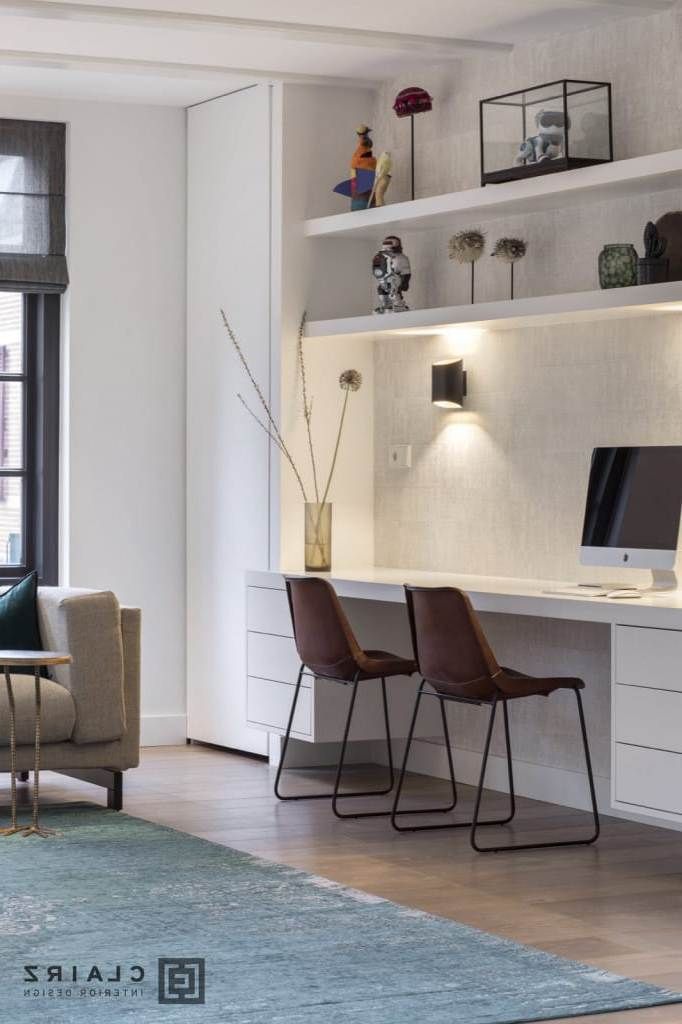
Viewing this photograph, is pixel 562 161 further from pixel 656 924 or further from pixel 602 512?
pixel 656 924

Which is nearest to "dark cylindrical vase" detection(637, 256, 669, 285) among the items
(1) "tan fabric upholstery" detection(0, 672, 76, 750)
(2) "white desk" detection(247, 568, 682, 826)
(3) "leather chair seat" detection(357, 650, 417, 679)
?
(2) "white desk" detection(247, 568, 682, 826)

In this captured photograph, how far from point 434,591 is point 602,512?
677mm

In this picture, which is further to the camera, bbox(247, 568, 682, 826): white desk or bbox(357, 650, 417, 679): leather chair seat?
bbox(357, 650, 417, 679): leather chair seat

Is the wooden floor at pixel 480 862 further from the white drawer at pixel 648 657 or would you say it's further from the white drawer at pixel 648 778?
the white drawer at pixel 648 657

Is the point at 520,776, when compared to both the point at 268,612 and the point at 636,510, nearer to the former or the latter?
the point at 268,612

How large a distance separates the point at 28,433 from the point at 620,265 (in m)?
2.95

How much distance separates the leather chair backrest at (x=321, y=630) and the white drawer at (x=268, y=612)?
1.18ft

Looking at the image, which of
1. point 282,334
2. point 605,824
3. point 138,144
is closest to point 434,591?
point 605,824

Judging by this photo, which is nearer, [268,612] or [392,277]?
[268,612]

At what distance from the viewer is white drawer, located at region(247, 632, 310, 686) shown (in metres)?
6.11

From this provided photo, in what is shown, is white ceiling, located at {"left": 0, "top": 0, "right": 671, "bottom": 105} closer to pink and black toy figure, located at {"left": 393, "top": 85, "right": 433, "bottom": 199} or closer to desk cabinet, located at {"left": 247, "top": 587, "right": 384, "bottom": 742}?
pink and black toy figure, located at {"left": 393, "top": 85, "right": 433, "bottom": 199}

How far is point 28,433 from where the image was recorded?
7082 millimetres

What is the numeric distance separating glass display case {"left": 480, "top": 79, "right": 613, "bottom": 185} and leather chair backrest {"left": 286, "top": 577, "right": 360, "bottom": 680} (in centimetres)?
155

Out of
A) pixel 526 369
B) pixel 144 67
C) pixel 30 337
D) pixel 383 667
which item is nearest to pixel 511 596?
pixel 383 667
